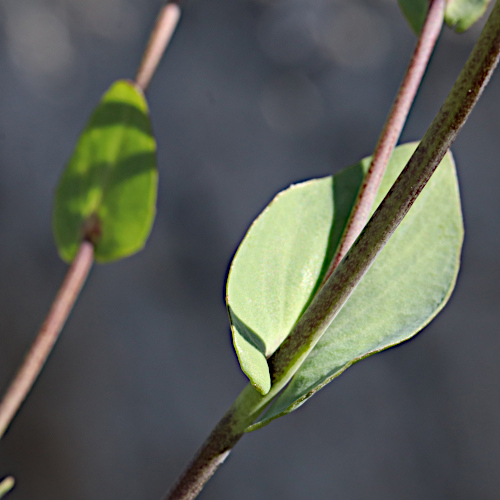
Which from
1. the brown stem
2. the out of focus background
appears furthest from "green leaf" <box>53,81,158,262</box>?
the out of focus background

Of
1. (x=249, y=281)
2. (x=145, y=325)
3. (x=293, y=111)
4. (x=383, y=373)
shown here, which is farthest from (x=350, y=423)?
(x=249, y=281)

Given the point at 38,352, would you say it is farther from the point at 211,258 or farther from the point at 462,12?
the point at 211,258

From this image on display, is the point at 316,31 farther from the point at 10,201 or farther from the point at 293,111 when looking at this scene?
the point at 10,201

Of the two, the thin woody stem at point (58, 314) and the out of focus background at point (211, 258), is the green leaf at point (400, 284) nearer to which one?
the thin woody stem at point (58, 314)

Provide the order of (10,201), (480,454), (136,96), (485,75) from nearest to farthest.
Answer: (485,75), (136,96), (480,454), (10,201)

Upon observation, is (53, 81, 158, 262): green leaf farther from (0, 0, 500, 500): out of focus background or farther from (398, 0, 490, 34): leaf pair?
(0, 0, 500, 500): out of focus background
